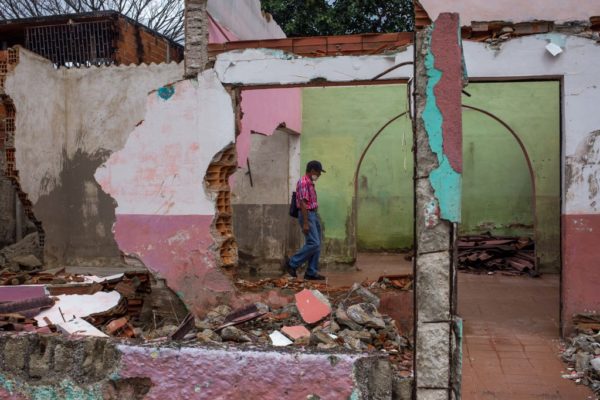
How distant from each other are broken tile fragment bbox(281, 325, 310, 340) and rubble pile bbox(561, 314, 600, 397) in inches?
94.0

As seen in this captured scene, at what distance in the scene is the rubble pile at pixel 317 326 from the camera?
5.38 metres

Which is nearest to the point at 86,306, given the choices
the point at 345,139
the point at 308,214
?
the point at 308,214

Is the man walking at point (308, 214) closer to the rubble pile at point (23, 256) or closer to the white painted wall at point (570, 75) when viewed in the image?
the white painted wall at point (570, 75)

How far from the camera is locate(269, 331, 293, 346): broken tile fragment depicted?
526 cm

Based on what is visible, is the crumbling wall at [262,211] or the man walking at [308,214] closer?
the man walking at [308,214]

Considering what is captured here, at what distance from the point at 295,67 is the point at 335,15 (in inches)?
455

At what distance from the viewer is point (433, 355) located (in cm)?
356

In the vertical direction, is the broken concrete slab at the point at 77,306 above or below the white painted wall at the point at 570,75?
below

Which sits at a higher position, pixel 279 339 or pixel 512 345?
pixel 279 339

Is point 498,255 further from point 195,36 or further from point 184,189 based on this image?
point 195,36

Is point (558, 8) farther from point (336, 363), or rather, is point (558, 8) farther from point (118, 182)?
point (118, 182)

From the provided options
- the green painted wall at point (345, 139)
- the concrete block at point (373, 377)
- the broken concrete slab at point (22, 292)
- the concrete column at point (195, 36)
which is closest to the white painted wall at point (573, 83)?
the concrete column at point (195, 36)

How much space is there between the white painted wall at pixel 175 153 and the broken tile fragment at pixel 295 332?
2.03 m

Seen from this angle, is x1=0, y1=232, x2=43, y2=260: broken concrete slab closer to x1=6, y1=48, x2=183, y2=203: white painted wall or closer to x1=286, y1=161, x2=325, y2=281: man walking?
x1=6, y1=48, x2=183, y2=203: white painted wall
